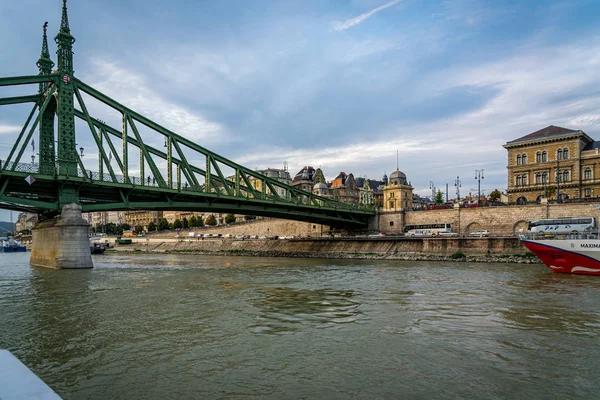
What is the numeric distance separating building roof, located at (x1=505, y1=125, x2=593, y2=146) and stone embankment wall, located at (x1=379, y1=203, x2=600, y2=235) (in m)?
23.4

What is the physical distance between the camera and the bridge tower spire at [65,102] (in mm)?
38062

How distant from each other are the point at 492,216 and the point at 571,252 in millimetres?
33257

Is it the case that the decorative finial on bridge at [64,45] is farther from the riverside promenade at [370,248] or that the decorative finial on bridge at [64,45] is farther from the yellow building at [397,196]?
the yellow building at [397,196]

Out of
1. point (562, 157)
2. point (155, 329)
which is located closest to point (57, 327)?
point (155, 329)

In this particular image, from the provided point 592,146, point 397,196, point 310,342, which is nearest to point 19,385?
point 310,342

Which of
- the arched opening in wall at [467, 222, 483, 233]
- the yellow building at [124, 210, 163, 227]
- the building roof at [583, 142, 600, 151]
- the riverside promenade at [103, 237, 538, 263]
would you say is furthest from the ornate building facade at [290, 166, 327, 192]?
the yellow building at [124, 210, 163, 227]

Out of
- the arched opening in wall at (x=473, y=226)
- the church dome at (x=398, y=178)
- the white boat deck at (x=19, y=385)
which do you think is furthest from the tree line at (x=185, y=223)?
the white boat deck at (x=19, y=385)

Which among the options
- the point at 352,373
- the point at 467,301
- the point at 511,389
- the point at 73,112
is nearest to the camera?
the point at 511,389

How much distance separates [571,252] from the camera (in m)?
31.2

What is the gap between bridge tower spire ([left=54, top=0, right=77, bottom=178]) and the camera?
38062 mm

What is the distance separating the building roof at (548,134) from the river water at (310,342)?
61.0 meters

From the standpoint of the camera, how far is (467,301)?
20109mm

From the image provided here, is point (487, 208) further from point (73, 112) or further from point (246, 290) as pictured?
point (73, 112)

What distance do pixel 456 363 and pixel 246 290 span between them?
1570 centimetres
